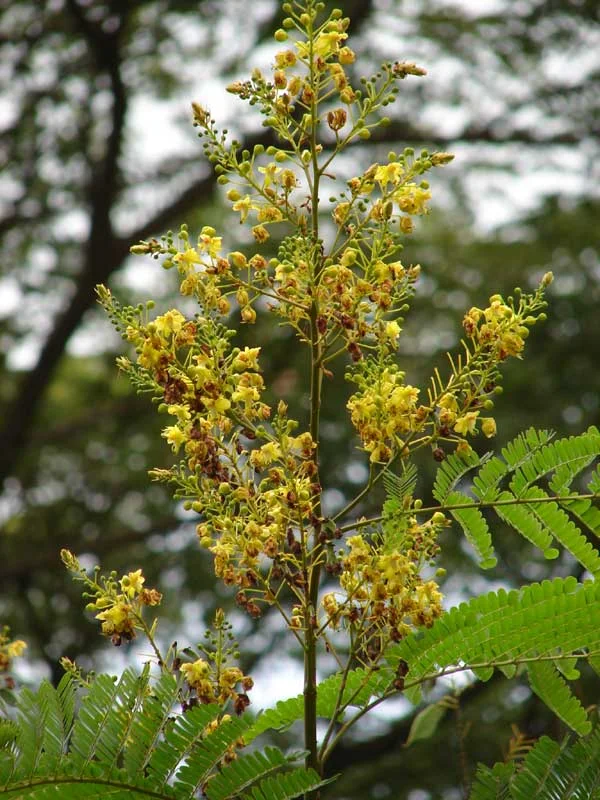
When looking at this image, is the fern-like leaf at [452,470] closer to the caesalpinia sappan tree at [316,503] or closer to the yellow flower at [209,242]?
the caesalpinia sappan tree at [316,503]

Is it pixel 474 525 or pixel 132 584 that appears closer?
pixel 132 584

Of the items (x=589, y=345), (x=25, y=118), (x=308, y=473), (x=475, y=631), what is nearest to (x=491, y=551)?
(x=475, y=631)

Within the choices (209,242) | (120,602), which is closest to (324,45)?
(209,242)

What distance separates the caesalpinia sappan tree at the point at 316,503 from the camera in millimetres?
1502

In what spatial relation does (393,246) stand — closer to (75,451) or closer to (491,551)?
(491,551)

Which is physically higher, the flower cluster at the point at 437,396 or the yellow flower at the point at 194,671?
the flower cluster at the point at 437,396

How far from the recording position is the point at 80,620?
8008 mm

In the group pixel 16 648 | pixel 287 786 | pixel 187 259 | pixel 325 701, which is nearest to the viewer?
pixel 287 786

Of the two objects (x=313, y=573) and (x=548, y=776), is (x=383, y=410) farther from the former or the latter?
(x=548, y=776)

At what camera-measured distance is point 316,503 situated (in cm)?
160

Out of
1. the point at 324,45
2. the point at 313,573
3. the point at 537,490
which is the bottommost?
the point at 313,573

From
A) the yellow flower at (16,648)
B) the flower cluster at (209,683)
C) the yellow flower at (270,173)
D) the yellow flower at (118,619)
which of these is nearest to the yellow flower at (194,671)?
the flower cluster at (209,683)

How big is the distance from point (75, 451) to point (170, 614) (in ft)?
6.07

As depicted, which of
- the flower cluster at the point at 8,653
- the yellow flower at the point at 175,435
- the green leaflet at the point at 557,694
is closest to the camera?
the yellow flower at the point at 175,435
